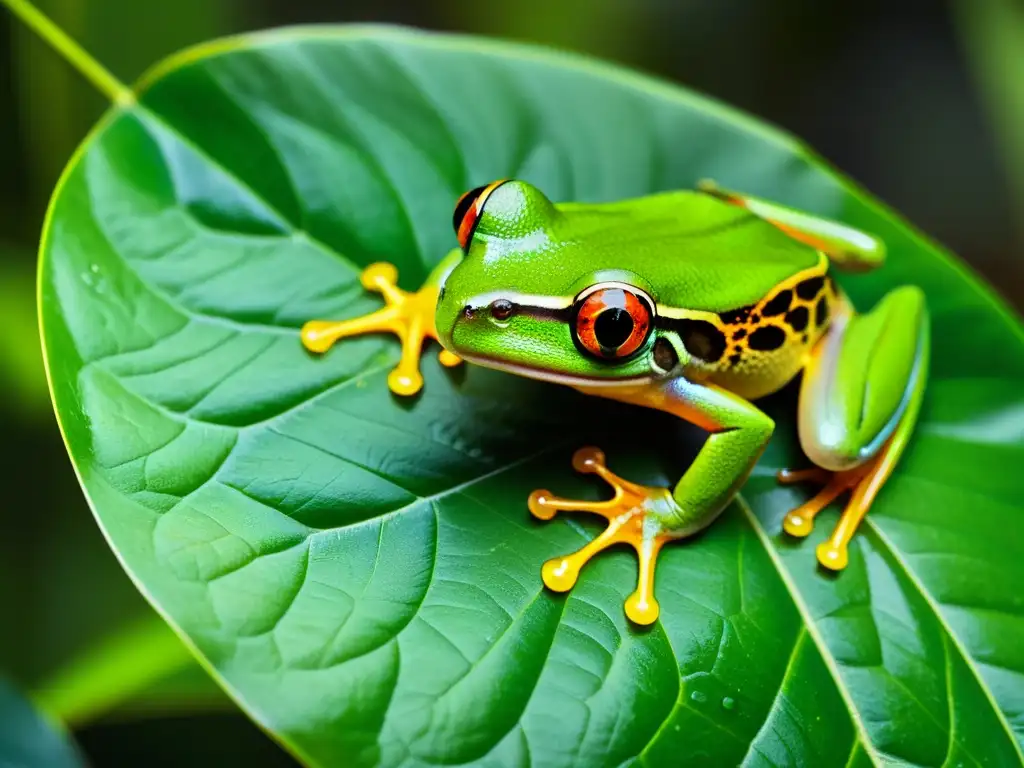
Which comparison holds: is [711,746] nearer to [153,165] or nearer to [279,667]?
[279,667]

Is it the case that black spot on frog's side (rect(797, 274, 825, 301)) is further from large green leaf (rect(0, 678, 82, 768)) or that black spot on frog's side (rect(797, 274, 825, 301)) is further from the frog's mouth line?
large green leaf (rect(0, 678, 82, 768))

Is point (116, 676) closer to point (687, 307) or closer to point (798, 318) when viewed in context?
point (687, 307)

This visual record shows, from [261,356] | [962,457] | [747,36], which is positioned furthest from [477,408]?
[747,36]

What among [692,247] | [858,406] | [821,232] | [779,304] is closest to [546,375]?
[692,247]

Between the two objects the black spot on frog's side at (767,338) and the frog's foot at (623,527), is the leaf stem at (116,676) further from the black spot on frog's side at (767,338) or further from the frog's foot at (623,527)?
the black spot on frog's side at (767,338)

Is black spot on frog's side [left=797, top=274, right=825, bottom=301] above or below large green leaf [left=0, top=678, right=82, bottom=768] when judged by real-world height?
above

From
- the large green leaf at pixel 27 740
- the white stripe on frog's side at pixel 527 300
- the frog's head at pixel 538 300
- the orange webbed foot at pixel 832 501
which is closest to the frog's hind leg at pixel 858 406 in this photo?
the orange webbed foot at pixel 832 501

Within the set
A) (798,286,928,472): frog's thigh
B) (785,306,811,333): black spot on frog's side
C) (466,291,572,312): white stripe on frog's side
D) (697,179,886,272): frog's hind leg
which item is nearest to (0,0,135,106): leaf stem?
(466,291,572,312): white stripe on frog's side
